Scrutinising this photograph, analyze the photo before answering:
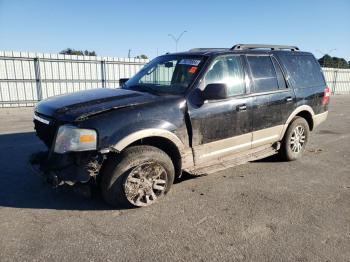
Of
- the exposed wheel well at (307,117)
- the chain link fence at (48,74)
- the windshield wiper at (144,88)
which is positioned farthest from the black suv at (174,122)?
the chain link fence at (48,74)

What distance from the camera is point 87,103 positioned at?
3854 mm

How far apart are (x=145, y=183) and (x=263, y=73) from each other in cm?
271

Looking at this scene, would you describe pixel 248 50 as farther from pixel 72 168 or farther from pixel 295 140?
pixel 72 168

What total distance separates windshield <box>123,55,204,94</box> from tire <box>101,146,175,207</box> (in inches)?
39.5

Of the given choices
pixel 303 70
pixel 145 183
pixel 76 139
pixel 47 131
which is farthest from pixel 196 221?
pixel 303 70

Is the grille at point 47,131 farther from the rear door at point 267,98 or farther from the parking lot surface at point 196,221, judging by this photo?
the rear door at point 267,98

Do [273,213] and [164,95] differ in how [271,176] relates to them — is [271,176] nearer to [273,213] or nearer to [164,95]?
[273,213]

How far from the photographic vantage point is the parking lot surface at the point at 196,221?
9.83 feet

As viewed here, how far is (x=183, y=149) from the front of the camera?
4148 mm

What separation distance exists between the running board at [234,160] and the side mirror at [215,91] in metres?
0.97

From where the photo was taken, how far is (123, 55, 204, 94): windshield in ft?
14.6

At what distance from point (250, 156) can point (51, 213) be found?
3060 millimetres

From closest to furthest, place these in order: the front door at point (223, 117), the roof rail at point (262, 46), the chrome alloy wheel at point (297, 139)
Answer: the front door at point (223, 117)
the roof rail at point (262, 46)
the chrome alloy wheel at point (297, 139)

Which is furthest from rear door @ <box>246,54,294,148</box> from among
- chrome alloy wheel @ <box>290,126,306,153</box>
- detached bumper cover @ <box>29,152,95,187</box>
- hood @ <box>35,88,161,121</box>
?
detached bumper cover @ <box>29,152,95,187</box>
